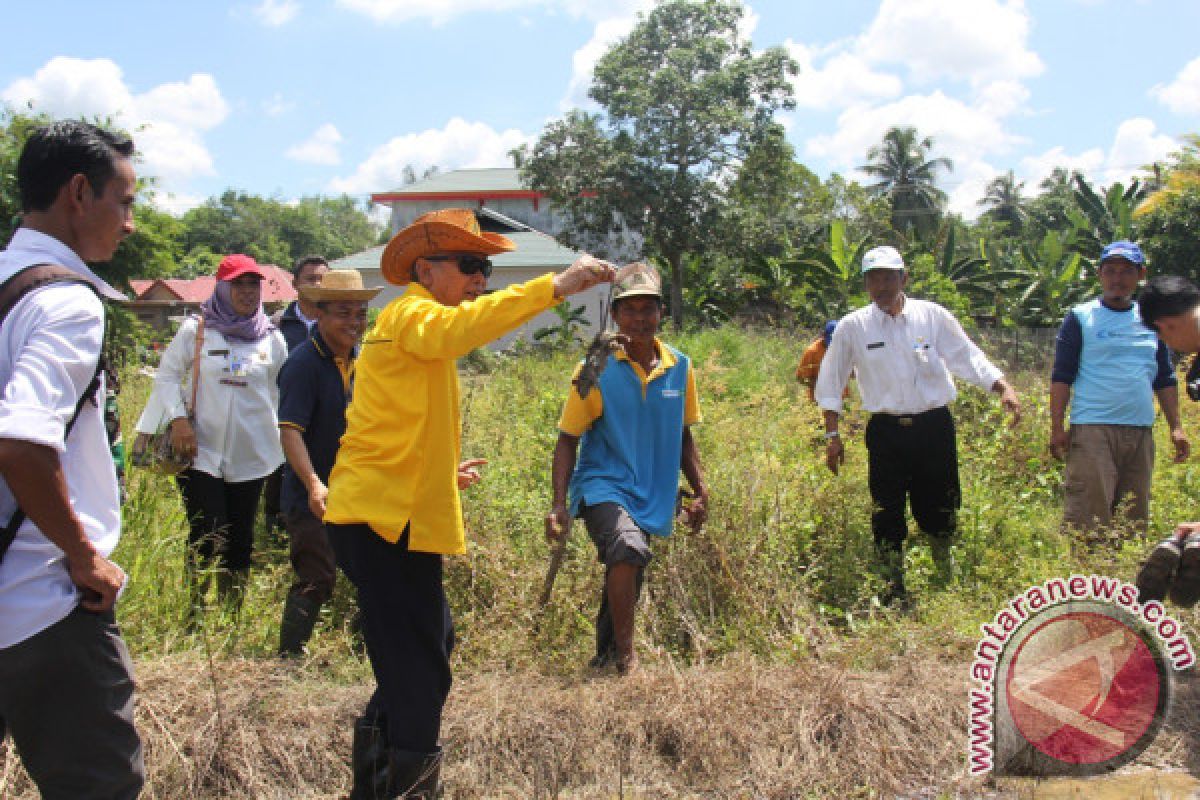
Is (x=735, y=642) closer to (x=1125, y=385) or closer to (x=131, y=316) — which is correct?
(x=1125, y=385)

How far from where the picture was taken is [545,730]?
328 cm

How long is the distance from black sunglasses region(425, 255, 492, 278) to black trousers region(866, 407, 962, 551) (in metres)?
2.84

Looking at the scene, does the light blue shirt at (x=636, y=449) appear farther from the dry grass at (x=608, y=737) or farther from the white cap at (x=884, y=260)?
the white cap at (x=884, y=260)

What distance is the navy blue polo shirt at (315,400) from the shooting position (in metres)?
3.82

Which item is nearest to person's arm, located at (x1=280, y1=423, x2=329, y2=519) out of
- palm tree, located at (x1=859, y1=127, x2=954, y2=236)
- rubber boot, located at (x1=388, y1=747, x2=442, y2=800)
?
rubber boot, located at (x1=388, y1=747, x2=442, y2=800)

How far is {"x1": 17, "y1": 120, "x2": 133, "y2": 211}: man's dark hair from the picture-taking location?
204 cm

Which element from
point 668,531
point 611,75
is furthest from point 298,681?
point 611,75

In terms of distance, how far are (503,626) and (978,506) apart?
106 inches

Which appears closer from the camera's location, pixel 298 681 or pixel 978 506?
pixel 298 681

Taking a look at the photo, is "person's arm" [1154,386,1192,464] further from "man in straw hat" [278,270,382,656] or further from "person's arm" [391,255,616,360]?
"man in straw hat" [278,270,382,656]

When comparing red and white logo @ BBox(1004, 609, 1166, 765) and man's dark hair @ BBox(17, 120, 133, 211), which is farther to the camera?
red and white logo @ BBox(1004, 609, 1166, 765)

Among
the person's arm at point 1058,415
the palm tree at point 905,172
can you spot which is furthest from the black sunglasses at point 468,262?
the palm tree at point 905,172

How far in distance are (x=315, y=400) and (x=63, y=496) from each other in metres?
2.01

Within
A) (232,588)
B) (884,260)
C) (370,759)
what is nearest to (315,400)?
(232,588)
